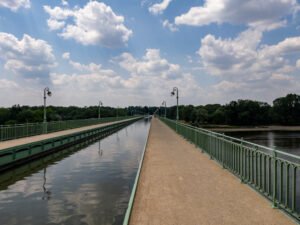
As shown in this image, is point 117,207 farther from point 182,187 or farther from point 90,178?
point 90,178

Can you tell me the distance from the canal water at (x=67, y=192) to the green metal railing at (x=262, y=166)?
3.77 meters

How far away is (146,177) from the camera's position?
431 inches

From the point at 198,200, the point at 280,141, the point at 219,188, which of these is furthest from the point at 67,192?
the point at 280,141

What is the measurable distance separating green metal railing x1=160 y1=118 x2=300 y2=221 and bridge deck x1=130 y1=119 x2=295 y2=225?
22cm

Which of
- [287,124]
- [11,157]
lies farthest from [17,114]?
[11,157]

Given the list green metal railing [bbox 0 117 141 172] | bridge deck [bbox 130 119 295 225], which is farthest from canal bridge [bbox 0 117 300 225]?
green metal railing [bbox 0 117 141 172]

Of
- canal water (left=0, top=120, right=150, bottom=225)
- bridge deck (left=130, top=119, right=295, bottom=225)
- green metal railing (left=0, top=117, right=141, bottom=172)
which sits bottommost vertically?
canal water (left=0, top=120, right=150, bottom=225)

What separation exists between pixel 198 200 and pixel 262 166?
11.9ft

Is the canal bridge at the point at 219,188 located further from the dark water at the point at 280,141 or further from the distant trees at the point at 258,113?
the distant trees at the point at 258,113

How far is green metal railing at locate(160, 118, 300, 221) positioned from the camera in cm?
649

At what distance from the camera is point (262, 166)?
10.5m

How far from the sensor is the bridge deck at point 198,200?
6434 millimetres

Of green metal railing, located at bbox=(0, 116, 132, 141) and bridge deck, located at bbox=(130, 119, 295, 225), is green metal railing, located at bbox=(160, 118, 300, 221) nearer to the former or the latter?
bridge deck, located at bbox=(130, 119, 295, 225)

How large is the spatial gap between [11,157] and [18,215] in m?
8.71
